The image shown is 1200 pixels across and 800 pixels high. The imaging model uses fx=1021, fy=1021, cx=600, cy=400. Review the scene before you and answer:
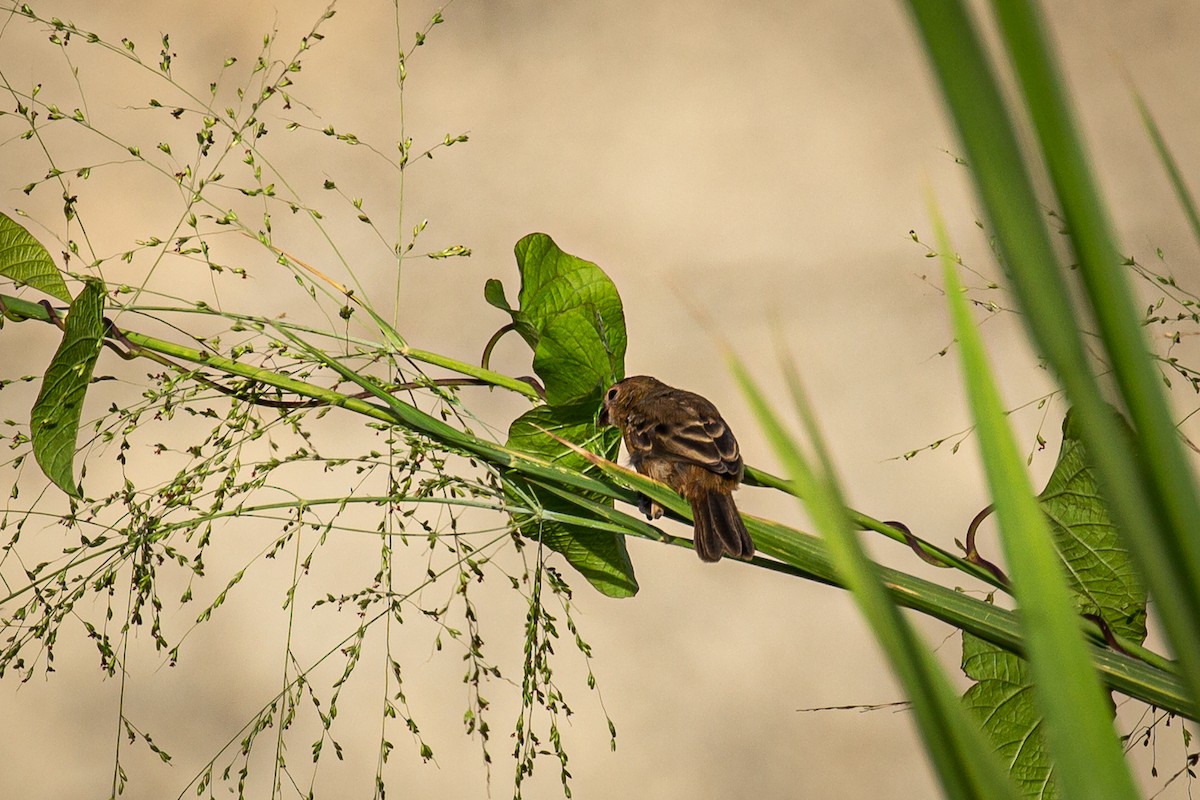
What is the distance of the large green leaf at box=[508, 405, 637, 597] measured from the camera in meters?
0.59

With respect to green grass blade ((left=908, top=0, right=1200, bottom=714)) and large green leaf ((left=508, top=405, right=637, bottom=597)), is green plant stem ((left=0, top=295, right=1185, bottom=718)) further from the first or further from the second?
green grass blade ((left=908, top=0, right=1200, bottom=714))

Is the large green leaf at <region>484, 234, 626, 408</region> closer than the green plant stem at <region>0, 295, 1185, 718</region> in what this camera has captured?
No

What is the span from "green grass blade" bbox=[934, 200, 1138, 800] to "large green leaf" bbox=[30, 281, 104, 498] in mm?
479

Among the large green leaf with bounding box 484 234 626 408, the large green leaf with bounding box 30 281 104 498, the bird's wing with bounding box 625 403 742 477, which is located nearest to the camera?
the large green leaf with bounding box 30 281 104 498

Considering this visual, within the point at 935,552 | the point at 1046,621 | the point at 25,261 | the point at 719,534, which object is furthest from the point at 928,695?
the point at 25,261

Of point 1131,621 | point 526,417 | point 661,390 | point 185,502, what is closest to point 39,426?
point 185,502

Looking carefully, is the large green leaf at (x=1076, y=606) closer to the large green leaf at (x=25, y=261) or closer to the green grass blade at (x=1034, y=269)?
the green grass blade at (x=1034, y=269)

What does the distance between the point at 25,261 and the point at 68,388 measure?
0.10 m

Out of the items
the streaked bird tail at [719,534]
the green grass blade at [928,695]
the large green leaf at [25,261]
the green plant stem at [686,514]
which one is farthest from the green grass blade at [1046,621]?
the large green leaf at [25,261]

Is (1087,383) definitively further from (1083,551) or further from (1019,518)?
(1083,551)

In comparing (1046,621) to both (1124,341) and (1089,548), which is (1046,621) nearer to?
(1124,341)

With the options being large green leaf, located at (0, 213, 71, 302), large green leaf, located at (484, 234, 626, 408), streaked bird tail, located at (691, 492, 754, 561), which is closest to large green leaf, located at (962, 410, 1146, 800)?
streaked bird tail, located at (691, 492, 754, 561)

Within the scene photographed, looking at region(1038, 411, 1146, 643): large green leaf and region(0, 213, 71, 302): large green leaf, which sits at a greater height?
region(0, 213, 71, 302): large green leaf

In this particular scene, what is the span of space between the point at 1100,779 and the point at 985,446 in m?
0.05
